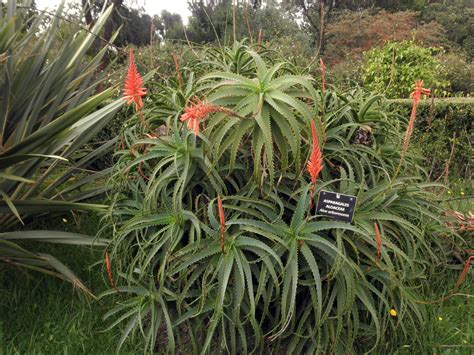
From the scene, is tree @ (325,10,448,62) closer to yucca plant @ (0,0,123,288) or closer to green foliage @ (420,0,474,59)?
green foliage @ (420,0,474,59)

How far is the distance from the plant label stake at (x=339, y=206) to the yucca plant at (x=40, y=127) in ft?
4.40

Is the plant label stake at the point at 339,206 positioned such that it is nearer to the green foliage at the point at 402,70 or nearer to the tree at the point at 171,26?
the green foliage at the point at 402,70

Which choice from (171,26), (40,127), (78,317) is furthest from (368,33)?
(78,317)

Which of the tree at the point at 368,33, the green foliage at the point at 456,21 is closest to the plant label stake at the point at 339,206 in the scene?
the tree at the point at 368,33

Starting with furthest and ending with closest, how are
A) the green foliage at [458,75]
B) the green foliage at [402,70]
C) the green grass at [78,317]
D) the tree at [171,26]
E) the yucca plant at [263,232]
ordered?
the tree at [171,26], the green foliage at [458,75], the green foliage at [402,70], the green grass at [78,317], the yucca plant at [263,232]

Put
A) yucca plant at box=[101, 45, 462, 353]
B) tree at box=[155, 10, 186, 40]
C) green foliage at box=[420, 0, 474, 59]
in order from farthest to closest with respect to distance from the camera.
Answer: tree at box=[155, 10, 186, 40], green foliage at box=[420, 0, 474, 59], yucca plant at box=[101, 45, 462, 353]

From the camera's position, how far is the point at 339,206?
2.32 m

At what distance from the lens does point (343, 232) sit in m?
2.34

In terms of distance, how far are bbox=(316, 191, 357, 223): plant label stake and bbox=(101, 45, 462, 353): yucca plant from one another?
5 centimetres

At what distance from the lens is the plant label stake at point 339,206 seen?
2.31 metres

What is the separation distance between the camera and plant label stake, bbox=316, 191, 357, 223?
2312mm

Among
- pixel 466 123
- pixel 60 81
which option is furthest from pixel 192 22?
pixel 60 81

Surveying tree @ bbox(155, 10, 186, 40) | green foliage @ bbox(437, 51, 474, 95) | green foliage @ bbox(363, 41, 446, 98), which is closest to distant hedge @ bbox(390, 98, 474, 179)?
green foliage @ bbox(363, 41, 446, 98)

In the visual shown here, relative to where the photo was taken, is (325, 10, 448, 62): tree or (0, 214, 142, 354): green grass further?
(325, 10, 448, 62): tree
